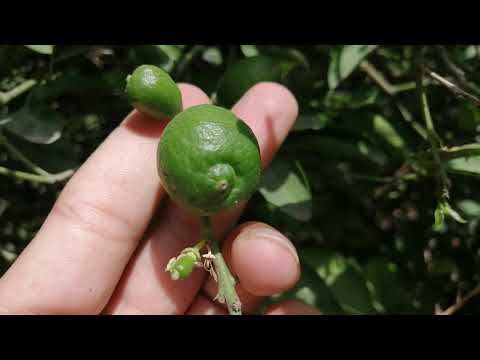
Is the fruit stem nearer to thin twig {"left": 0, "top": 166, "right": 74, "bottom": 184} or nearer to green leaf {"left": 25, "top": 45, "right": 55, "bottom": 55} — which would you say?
thin twig {"left": 0, "top": 166, "right": 74, "bottom": 184}

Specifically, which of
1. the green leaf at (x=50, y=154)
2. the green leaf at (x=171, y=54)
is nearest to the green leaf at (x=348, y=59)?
the green leaf at (x=171, y=54)

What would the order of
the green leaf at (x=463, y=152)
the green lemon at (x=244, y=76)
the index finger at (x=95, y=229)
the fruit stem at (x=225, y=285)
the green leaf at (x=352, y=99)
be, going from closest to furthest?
the fruit stem at (x=225, y=285) < the green leaf at (x=463, y=152) < the index finger at (x=95, y=229) < the green lemon at (x=244, y=76) < the green leaf at (x=352, y=99)

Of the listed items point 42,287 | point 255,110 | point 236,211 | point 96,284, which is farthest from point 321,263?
point 42,287

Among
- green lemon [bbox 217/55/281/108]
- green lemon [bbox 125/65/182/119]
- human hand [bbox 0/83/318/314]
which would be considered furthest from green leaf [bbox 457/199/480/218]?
green lemon [bbox 125/65/182/119]

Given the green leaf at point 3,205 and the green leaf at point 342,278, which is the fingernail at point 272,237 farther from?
the green leaf at point 3,205
